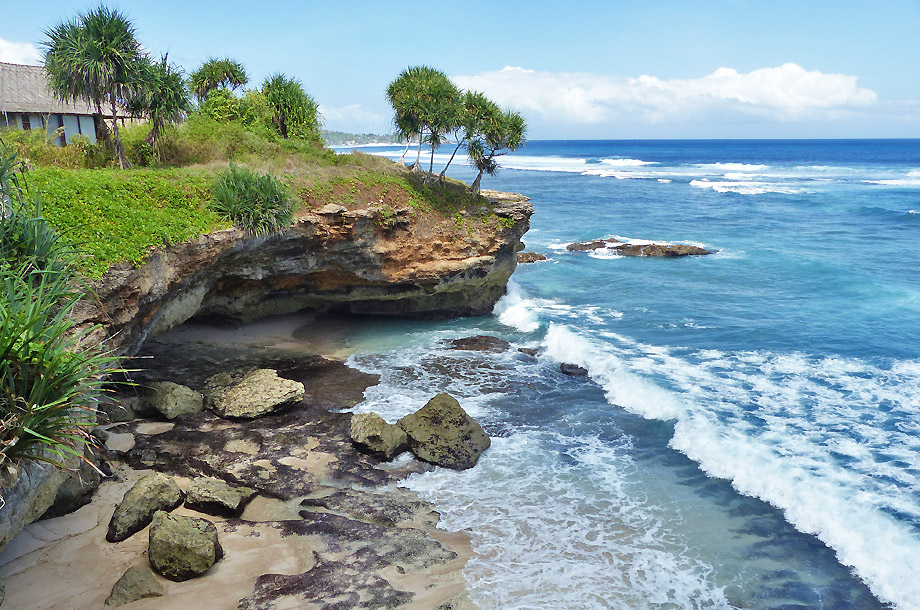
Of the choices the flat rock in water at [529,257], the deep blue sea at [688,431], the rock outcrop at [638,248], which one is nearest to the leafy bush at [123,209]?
the deep blue sea at [688,431]

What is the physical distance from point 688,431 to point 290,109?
23172 mm

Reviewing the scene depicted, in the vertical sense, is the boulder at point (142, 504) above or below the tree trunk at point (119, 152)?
below

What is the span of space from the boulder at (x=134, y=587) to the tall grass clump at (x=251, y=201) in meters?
11.0

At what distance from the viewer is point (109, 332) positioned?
14.3 meters

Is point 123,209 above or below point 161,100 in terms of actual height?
below

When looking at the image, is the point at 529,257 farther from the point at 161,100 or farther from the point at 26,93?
the point at 26,93

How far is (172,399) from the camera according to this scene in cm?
1559

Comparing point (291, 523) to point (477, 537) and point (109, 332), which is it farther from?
point (109, 332)

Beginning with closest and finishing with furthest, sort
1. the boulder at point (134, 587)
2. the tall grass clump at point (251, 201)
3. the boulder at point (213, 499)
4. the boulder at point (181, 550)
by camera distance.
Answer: the boulder at point (134, 587)
the boulder at point (181, 550)
the boulder at point (213, 499)
the tall grass clump at point (251, 201)

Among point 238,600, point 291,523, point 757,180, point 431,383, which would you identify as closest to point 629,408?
point 431,383

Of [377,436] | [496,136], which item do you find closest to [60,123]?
[496,136]

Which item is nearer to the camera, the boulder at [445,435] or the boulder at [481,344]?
the boulder at [445,435]

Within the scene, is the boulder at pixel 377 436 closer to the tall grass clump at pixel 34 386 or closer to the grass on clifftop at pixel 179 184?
the tall grass clump at pixel 34 386

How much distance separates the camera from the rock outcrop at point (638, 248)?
1569 inches
